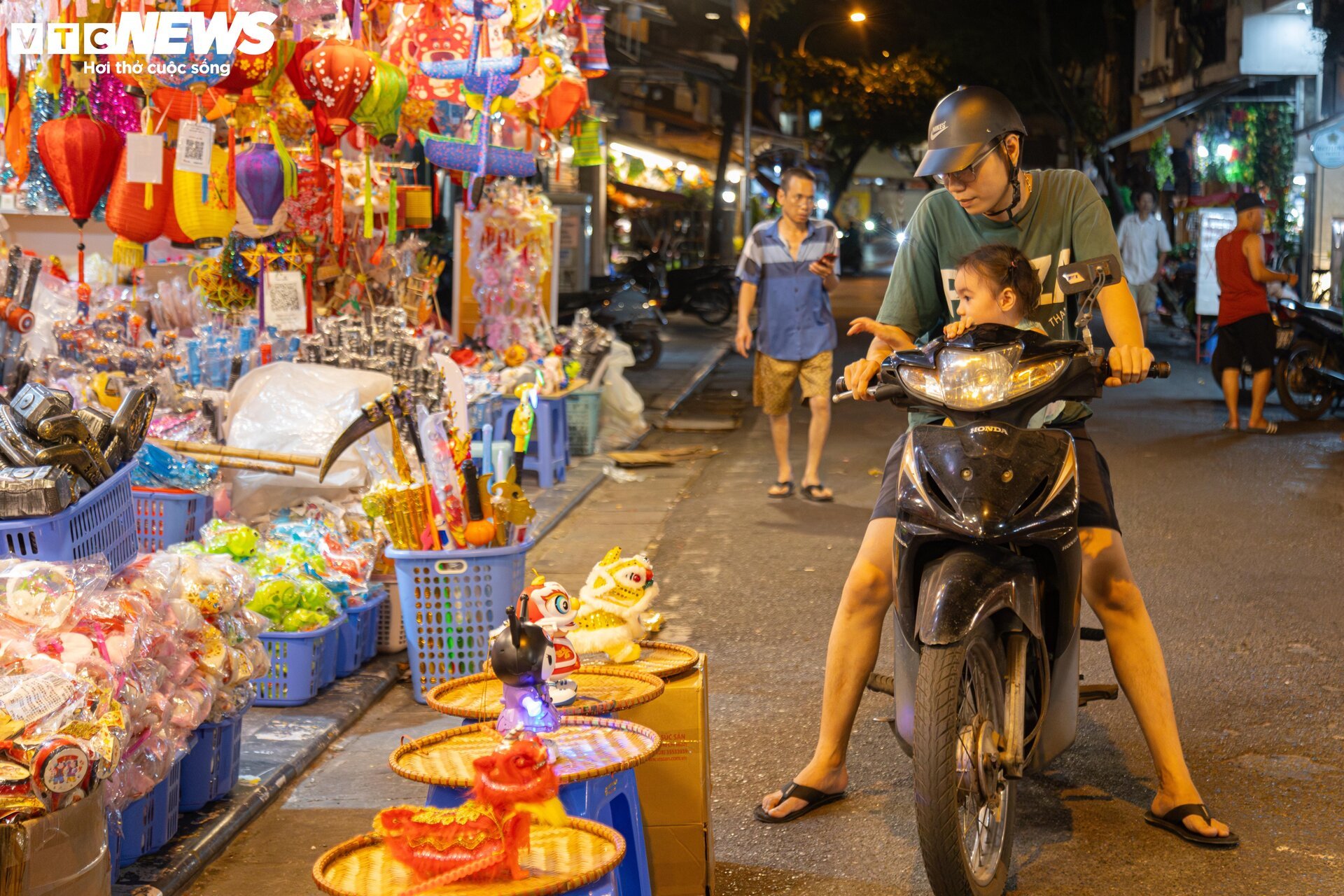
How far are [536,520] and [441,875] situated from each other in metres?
5.98

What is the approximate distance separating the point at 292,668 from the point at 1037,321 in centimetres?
290

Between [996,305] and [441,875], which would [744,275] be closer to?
[996,305]

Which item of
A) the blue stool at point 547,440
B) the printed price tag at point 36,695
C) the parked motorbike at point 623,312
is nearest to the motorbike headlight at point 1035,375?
the printed price tag at point 36,695

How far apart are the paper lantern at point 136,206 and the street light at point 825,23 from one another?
34044mm

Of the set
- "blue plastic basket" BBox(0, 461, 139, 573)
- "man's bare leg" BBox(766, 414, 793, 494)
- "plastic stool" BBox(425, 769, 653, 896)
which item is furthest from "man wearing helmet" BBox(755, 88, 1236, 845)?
"man's bare leg" BBox(766, 414, 793, 494)

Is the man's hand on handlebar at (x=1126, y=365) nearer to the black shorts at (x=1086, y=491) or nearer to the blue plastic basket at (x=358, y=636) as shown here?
the black shorts at (x=1086, y=491)

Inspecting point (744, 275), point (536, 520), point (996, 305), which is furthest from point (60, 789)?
point (744, 275)

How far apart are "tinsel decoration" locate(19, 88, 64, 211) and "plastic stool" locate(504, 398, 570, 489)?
10.4 feet

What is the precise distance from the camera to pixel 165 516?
18.9 ft

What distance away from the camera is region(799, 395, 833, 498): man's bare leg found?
9.11 meters

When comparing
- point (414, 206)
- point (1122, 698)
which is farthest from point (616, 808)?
point (414, 206)

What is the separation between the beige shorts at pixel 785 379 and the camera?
9125 mm

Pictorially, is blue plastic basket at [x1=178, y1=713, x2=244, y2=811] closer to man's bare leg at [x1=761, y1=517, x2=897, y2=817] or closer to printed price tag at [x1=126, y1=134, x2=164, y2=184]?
man's bare leg at [x1=761, y1=517, x2=897, y2=817]

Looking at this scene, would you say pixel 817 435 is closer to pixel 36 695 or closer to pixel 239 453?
pixel 239 453
